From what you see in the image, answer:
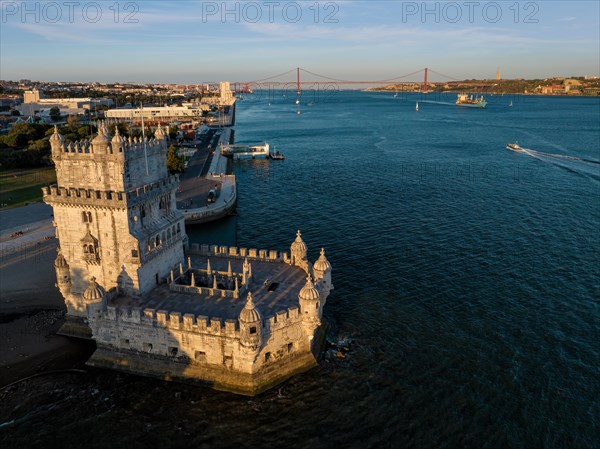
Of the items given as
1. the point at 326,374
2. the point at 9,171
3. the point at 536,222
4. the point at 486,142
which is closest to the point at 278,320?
the point at 326,374

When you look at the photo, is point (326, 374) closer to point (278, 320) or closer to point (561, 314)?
point (278, 320)

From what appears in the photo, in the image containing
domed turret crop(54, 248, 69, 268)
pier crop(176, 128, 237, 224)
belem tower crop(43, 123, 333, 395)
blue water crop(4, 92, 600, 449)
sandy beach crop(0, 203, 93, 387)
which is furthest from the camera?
pier crop(176, 128, 237, 224)

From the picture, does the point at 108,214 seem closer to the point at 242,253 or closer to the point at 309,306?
the point at 242,253

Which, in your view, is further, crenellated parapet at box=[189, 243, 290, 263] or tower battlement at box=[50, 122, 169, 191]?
crenellated parapet at box=[189, 243, 290, 263]

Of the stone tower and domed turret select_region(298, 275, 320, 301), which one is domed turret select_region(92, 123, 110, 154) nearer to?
the stone tower

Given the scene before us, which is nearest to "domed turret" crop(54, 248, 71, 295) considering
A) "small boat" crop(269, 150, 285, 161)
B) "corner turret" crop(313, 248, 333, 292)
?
"corner turret" crop(313, 248, 333, 292)

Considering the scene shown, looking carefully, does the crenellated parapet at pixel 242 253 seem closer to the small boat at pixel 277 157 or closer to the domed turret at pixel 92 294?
the domed turret at pixel 92 294
